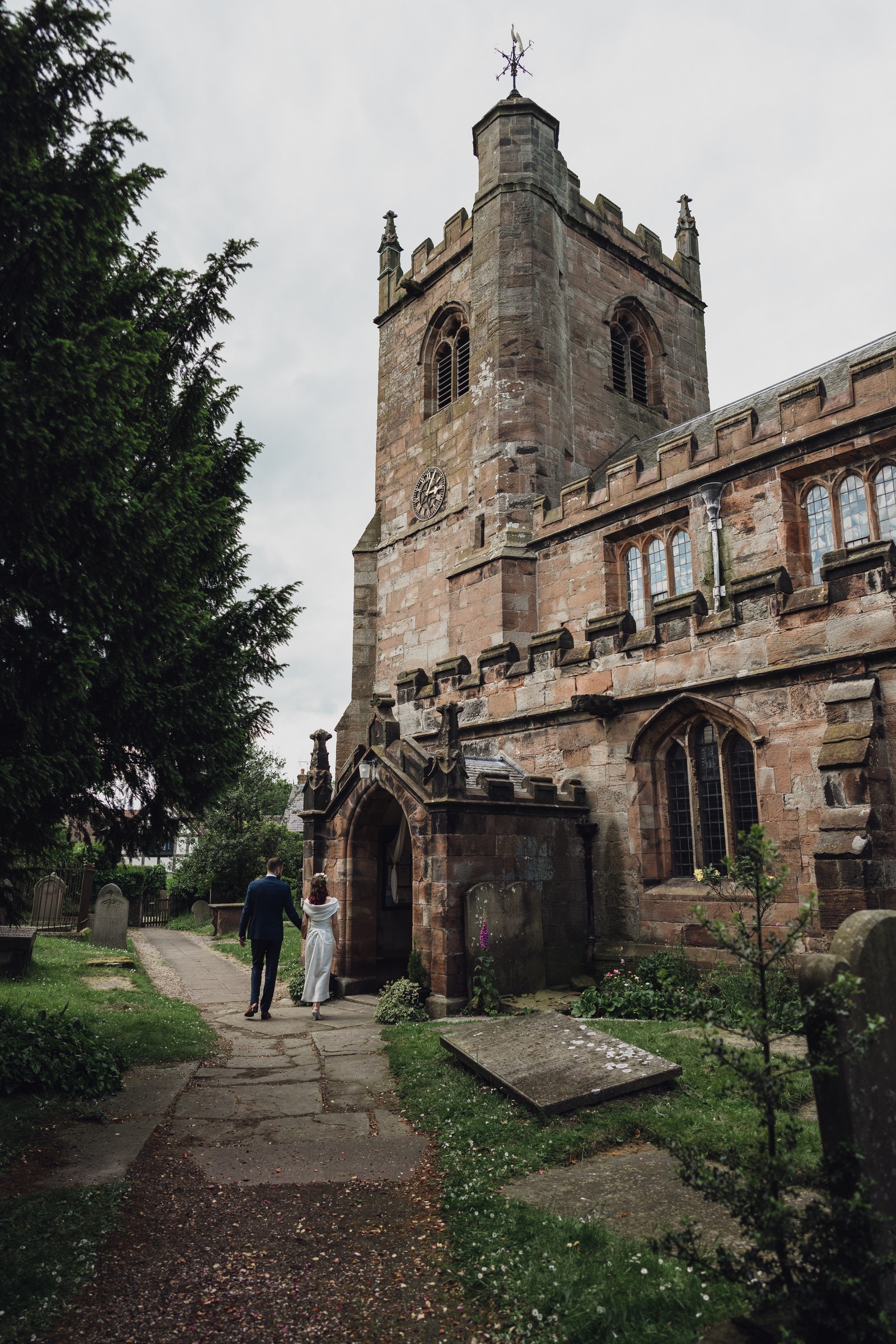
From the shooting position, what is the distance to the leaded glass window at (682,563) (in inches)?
581

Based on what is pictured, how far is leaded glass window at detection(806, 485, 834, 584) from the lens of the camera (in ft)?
42.3

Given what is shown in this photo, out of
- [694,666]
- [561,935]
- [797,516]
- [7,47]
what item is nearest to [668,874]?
[561,935]

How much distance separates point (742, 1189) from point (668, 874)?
8383 millimetres

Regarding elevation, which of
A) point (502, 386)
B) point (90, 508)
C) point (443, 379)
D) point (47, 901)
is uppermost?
point (443, 379)

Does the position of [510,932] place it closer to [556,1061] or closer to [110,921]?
[556,1061]

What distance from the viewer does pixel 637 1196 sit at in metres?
4.35

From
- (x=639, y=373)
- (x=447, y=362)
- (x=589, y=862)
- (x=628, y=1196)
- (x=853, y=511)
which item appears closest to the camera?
(x=628, y=1196)

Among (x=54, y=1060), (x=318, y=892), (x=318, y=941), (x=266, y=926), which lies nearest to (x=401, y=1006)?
(x=318, y=941)

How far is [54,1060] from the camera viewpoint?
257 inches

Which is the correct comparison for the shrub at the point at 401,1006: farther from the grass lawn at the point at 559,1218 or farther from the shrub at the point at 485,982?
the grass lawn at the point at 559,1218

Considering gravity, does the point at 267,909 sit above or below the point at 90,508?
below

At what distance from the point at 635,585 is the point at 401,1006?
9.37 metres

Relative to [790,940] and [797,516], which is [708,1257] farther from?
[797,516]

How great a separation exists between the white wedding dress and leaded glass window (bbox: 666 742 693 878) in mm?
4681
